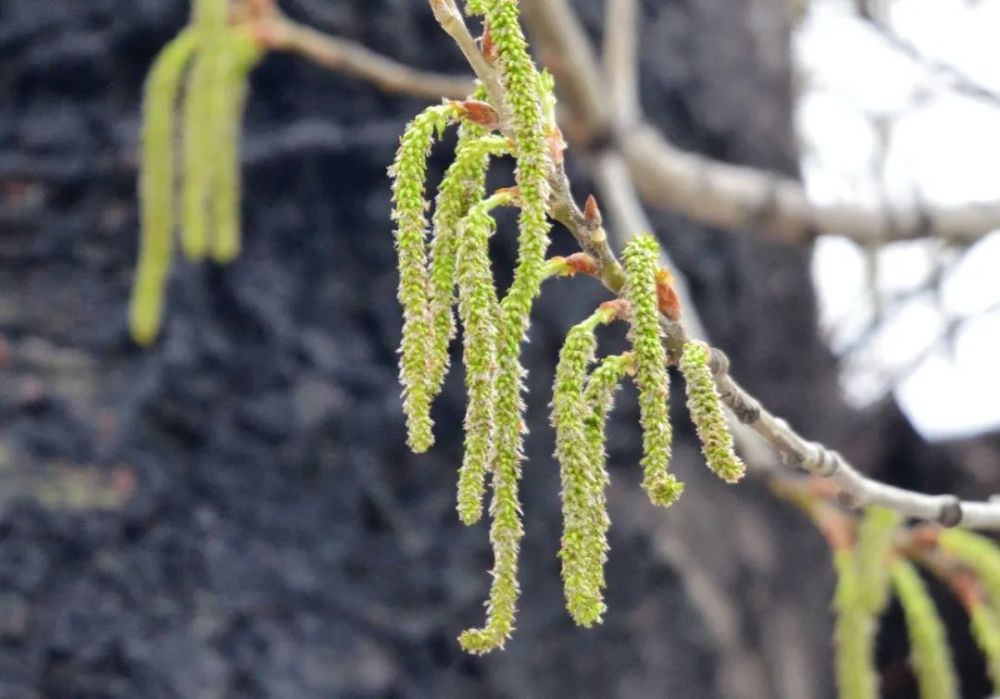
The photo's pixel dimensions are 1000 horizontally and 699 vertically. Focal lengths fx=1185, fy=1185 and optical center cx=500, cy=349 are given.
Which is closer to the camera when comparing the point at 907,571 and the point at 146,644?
the point at 907,571

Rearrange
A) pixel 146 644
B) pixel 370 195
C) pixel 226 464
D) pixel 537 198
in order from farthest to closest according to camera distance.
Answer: pixel 370 195 < pixel 226 464 < pixel 146 644 < pixel 537 198

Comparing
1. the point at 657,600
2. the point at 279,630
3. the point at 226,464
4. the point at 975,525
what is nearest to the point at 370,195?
the point at 226,464

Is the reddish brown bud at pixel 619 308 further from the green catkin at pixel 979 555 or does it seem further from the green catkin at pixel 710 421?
the green catkin at pixel 979 555

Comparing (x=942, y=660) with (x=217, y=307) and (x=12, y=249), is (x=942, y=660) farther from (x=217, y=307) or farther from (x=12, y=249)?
(x=12, y=249)

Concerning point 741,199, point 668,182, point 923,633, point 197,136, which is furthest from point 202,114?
point 923,633

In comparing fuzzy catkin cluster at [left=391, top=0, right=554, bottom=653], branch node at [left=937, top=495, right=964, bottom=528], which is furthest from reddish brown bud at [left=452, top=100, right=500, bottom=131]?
branch node at [left=937, top=495, right=964, bottom=528]

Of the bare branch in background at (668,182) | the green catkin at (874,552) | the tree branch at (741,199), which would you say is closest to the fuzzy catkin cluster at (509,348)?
the green catkin at (874,552)
